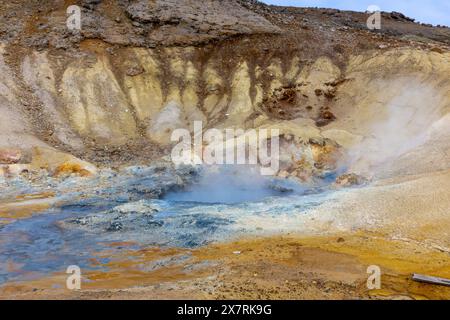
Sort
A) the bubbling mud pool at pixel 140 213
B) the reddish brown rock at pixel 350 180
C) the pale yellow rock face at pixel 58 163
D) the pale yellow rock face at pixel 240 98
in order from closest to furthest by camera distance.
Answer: the bubbling mud pool at pixel 140 213
the reddish brown rock at pixel 350 180
the pale yellow rock face at pixel 58 163
the pale yellow rock face at pixel 240 98

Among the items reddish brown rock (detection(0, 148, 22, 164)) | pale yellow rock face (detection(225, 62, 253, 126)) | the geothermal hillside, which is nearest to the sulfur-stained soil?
the geothermal hillside

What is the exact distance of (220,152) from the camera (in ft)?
54.9

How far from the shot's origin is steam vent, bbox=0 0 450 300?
8172 millimetres

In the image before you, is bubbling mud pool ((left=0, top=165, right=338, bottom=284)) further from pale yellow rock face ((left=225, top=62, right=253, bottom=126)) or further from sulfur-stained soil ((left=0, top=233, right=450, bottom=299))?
pale yellow rock face ((left=225, top=62, right=253, bottom=126))

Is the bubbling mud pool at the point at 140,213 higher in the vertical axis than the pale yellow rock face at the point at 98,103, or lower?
lower

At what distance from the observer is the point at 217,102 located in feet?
69.9

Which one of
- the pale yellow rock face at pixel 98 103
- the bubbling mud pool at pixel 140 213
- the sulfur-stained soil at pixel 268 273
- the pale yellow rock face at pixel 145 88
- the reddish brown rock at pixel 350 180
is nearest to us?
the sulfur-stained soil at pixel 268 273

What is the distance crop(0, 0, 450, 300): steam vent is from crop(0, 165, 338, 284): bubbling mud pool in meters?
0.06

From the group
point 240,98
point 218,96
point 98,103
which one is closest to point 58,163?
point 98,103

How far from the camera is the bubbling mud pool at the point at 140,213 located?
9555 millimetres

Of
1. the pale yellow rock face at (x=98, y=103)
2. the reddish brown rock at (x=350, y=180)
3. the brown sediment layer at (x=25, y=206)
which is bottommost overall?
the brown sediment layer at (x=25, y=206)

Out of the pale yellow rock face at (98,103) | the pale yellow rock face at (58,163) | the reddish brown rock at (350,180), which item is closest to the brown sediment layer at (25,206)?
the pale yellow rock face at (58,163)

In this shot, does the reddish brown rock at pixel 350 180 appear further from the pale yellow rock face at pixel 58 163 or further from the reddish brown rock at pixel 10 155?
the reddish brown rock at pixel 10 155

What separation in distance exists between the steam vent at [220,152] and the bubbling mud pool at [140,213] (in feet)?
0.20
